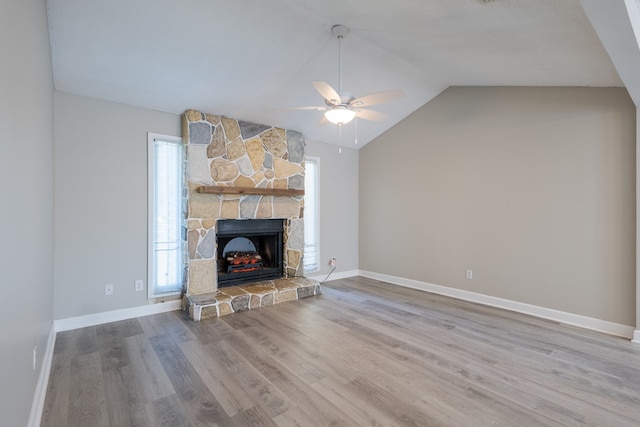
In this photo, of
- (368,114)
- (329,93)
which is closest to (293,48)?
(329,93)

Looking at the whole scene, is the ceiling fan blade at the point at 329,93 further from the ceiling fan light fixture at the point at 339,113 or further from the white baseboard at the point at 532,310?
the white baseboard at the point at 532,310

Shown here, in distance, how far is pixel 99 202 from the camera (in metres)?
3.48

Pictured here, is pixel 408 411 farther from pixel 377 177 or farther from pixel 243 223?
pixel 377 177

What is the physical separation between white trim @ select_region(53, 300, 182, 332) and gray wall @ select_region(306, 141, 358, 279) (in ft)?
8.00

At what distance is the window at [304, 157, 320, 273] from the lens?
17.9ft

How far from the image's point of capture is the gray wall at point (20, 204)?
1220mm

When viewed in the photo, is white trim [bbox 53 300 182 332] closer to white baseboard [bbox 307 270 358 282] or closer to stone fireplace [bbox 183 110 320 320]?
stone fireplace [bbox 183 110 320 320]

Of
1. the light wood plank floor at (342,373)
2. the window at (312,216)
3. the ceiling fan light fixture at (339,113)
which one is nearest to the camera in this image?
the light wood plank floor at (342,373)

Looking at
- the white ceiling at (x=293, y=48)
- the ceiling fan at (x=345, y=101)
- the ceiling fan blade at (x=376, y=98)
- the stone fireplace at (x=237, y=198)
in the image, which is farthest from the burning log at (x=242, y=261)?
the ceiling fan blade at (x=376, y=98)

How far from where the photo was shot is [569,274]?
141 inches

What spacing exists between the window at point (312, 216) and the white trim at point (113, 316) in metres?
2.23

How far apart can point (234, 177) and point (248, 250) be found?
1266mm

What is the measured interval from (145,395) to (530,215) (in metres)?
4.39

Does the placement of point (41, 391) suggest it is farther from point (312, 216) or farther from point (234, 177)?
point (312, 216)
